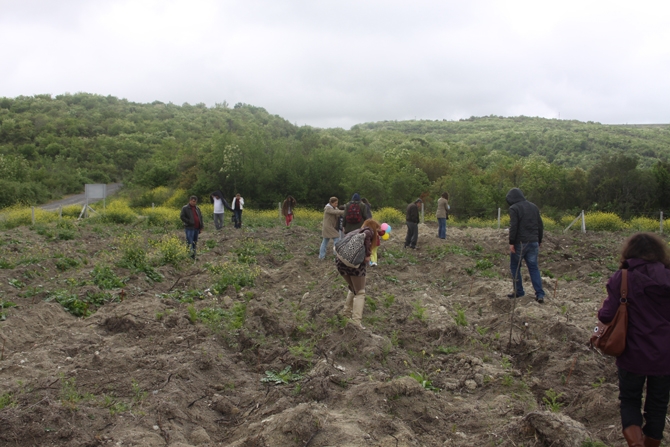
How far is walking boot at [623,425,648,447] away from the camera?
369cm

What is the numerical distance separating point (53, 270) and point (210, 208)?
61.8 feet

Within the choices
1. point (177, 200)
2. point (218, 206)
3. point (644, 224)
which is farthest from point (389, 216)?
point (177, 200)

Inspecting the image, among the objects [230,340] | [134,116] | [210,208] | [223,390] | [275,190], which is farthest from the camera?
[134,116]

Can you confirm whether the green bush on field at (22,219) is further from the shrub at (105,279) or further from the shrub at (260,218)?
the shrub at (105,279)

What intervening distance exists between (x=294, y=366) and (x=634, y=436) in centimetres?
315

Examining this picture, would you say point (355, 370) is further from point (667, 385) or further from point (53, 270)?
point (53, 270)

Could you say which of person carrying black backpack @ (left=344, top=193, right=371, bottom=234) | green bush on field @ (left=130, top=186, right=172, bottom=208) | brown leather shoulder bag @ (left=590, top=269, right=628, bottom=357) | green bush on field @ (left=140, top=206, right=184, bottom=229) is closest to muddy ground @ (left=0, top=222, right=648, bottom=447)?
brown leather shoulder bag @ (left=590, top=269, right=628, bottom=357)

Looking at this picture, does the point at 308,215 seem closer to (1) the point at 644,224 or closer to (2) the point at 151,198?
(2) the point at 151,198

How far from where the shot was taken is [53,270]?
35.1 feet

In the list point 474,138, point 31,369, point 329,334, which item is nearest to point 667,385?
point 329,334

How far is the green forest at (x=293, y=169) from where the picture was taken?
29875 mm

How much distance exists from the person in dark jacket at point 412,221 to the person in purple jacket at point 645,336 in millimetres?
11159

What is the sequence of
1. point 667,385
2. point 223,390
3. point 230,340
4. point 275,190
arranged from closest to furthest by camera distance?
point 667,385 → point 223,390 → point 230,340 → point 275,190

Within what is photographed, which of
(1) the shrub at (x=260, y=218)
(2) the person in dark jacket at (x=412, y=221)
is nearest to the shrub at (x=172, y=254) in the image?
(2) the person in dark jacket at (x=412, y=221)
